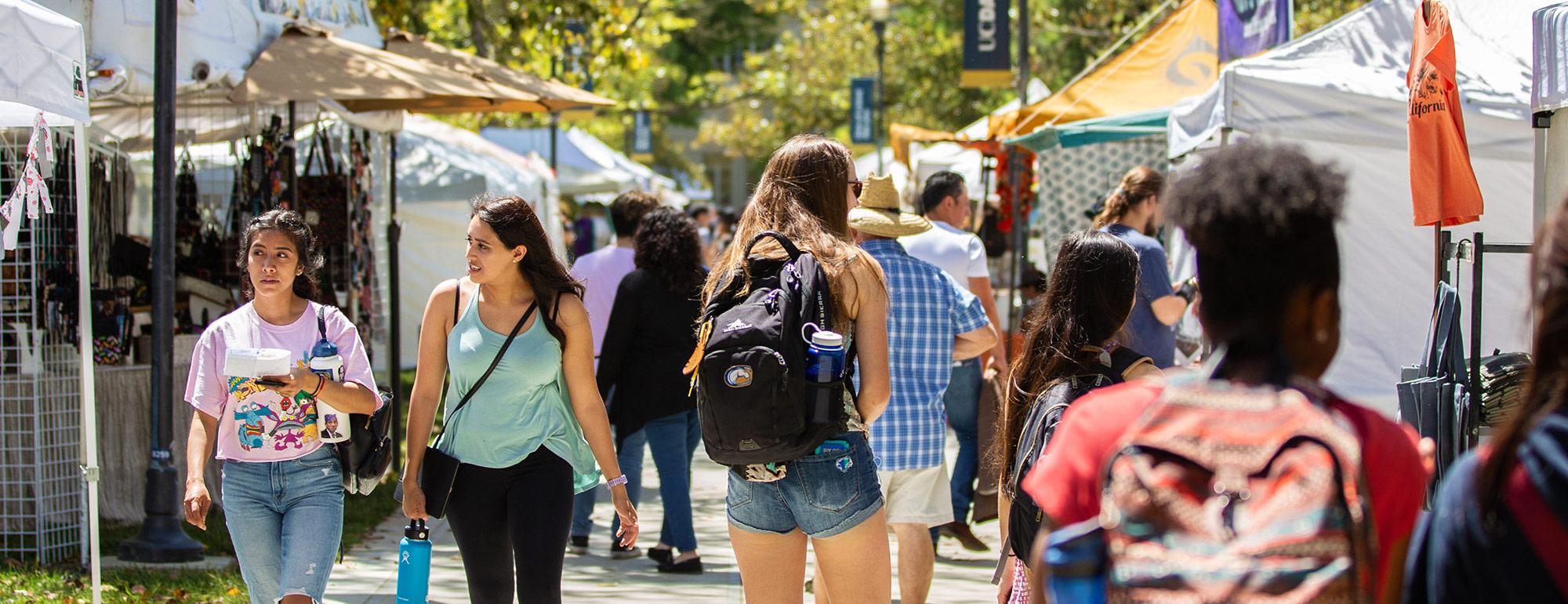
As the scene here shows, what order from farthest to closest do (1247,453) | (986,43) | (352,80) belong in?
1. (986,43)
2. (352,80)
3. (1247,453)

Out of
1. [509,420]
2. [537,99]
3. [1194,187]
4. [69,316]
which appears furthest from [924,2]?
[1194,187]

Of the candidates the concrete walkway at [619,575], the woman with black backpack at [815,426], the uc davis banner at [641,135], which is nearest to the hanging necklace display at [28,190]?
the concrete walkway at [619,575]

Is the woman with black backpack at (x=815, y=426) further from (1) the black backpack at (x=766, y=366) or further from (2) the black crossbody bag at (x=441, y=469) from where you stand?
(2) the black crossbody bag at (x=441, y=469)

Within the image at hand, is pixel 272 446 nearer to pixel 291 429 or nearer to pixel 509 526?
pixel 291 429

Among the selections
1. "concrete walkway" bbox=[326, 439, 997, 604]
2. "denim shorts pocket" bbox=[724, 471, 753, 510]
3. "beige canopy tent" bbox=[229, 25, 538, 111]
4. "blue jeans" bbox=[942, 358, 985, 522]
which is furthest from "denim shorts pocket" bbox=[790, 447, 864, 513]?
"beige canopy tent" bbox=[229, 25, 538, 111]

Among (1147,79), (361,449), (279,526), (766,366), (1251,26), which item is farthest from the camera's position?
(1147,79)

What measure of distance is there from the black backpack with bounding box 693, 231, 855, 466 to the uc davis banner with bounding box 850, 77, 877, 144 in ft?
74.4

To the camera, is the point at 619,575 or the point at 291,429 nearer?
the point at 291,429

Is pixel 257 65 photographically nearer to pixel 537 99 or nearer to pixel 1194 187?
pixel 537 99

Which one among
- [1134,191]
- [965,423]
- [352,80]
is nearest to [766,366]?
[1134,191]

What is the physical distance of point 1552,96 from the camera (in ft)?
14.8

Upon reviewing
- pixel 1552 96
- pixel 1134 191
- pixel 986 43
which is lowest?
pixel 1134 191

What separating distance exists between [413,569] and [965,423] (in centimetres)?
367

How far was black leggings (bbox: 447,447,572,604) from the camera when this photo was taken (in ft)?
13.8
